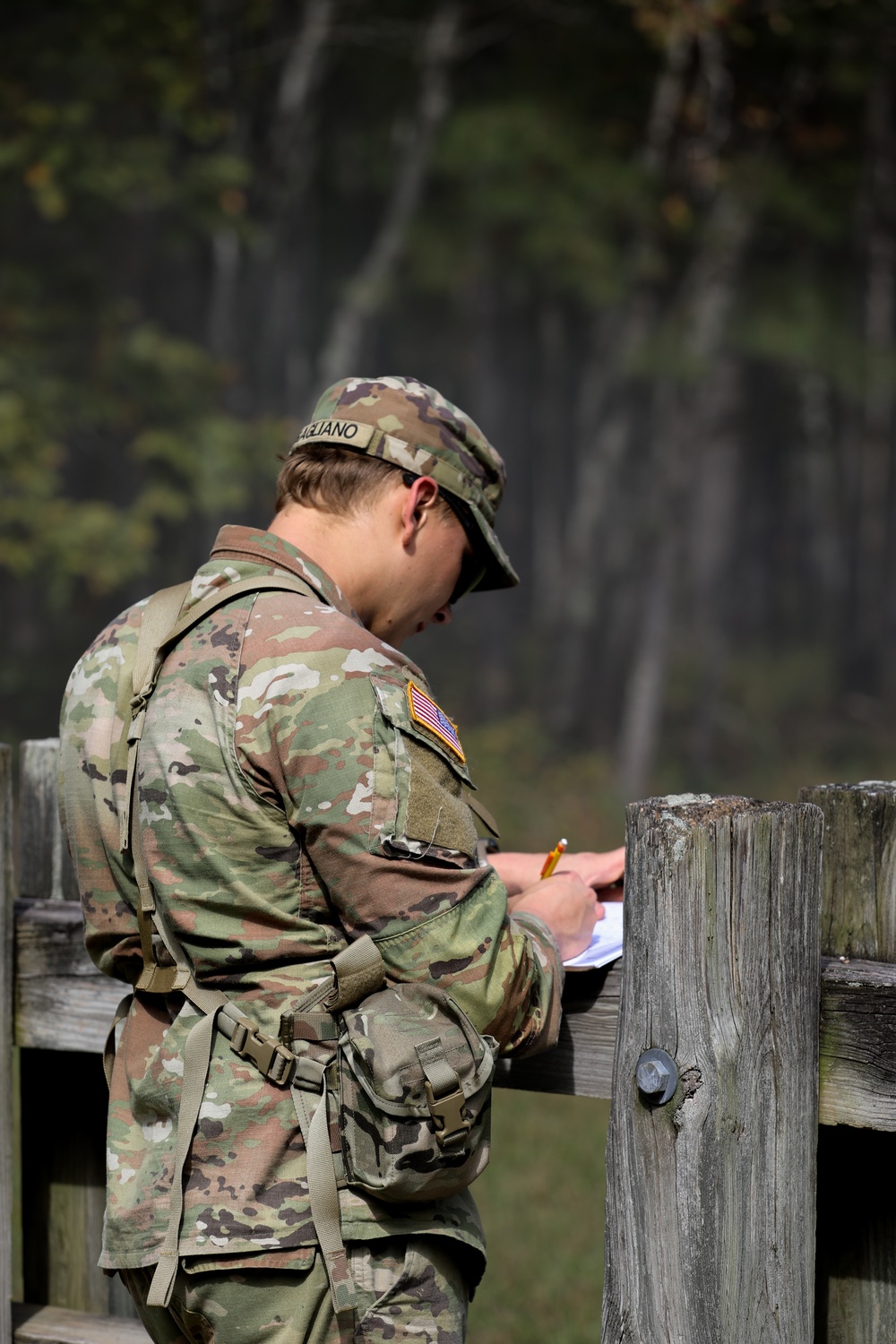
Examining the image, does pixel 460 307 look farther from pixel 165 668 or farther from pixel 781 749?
pixel 165 668

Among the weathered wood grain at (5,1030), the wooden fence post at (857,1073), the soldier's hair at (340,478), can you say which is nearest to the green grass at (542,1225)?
the weathered wood grain at (5,1030)

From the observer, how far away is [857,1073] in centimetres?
175

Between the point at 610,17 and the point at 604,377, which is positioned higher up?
the point at 610,17

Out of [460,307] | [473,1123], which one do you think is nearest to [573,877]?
[473,1123]

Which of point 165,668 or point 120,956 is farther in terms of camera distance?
point 120,956

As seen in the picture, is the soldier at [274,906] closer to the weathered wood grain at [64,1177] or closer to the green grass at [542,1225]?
the weathered wood grain at [64,1177]

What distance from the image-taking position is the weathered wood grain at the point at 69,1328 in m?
2.34

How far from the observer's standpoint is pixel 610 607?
15.0 metres

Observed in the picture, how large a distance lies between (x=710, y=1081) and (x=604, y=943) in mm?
383

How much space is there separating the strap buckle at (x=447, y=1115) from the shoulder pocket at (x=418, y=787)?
29cm

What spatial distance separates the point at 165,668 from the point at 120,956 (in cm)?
45

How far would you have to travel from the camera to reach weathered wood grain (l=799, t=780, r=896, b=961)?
72.9 inches

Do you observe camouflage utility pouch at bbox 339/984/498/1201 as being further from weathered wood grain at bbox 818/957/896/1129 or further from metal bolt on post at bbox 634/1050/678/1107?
weathered wood grain at bbox 818/957/896/1129

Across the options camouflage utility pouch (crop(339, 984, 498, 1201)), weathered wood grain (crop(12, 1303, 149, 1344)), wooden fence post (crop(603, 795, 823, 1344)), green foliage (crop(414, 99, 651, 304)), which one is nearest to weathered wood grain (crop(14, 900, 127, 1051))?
weathered wood grain (crop(12, 1303, 149, 1344))
